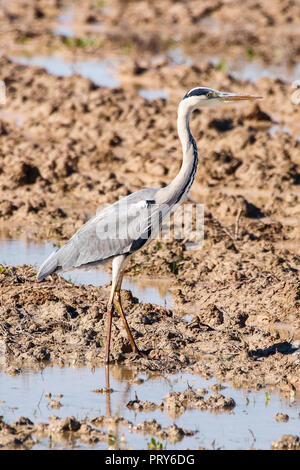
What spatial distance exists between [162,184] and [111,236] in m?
4.87

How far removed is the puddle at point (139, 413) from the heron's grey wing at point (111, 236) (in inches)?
Answer: 34.1

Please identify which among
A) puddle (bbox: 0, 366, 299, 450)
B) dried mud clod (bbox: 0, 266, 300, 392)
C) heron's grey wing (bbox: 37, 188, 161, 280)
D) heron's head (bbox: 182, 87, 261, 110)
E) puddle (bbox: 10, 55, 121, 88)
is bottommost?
puddle (bbox: 0, 366, 299, 450)

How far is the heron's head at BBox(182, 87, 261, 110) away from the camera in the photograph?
7.45 m

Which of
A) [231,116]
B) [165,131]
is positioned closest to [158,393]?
[165,131]

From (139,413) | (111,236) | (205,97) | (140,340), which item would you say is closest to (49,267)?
(111,236)

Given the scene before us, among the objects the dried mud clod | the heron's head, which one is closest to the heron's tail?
the dried mud clod

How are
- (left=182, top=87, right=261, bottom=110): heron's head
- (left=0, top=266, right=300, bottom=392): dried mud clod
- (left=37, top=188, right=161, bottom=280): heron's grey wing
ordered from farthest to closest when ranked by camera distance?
(left=182, top=87, right=261, bottom=110): heron's head
(left=37, top=188, right=161, bottom=280): heron's grey wing
(left=0, top=266, right=300, bottom=392): dried mud clod

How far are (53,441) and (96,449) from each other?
281 mm

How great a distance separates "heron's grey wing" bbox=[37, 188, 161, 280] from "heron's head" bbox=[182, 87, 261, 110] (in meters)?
0.95

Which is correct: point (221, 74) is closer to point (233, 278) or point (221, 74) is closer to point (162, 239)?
point (162, 239)

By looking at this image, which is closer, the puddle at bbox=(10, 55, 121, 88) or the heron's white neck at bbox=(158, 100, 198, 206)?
the heron's white neck at bbox=(158, 100, 198, 206)

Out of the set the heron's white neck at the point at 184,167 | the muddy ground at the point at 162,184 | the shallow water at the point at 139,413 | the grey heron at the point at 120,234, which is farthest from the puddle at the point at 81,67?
the shallow water at the point at 139,413

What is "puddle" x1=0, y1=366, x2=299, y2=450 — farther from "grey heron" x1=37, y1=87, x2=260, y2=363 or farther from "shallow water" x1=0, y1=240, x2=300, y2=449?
"grey heron" x1=37, y1=87, x2=260, y2=363
